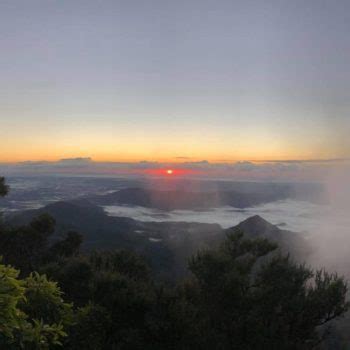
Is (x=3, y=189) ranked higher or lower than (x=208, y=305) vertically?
higher

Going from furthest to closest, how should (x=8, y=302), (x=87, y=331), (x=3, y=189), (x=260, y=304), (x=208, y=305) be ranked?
(x=3, y=189) < (x=208, y=305) < (x=260, y=304) < (x=87, y=331) < (x=8, y=302)

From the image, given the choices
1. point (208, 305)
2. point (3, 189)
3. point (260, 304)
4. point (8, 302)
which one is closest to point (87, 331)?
point (8, 302)

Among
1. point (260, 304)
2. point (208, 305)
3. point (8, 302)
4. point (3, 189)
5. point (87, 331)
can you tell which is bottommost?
point (208, 305)

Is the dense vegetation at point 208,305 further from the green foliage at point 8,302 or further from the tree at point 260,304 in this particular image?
the green foliage at point 8,302

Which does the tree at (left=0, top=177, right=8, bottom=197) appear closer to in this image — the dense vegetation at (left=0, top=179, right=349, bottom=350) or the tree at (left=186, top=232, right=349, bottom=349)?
the dense vegetation at (left=0, top=179, right=349, bottom=350)

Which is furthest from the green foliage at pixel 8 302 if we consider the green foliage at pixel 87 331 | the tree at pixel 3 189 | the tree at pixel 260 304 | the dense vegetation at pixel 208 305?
the tree at pixel 3 189

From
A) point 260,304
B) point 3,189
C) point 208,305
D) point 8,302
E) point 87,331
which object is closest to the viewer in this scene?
point 8,302

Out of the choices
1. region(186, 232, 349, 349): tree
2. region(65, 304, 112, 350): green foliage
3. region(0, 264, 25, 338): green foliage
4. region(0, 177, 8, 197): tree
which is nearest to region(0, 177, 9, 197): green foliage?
region(0, 177, 8, 197): tree

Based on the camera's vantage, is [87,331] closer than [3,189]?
Yes

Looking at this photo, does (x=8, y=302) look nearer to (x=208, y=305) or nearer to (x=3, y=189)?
(x=208, y=305)

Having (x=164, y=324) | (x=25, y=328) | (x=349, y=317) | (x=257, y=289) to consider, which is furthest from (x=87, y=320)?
(x=349, y=317)

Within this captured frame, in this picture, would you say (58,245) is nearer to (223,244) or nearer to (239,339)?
(223,244)

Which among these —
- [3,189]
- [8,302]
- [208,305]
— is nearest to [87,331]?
[8,302]
